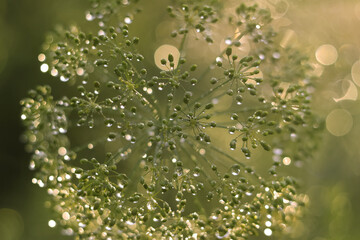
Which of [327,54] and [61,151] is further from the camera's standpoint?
[327,54]

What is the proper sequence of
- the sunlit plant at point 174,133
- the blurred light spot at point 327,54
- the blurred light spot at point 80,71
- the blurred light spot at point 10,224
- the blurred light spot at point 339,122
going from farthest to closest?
the blurred light spot at point 10,224 → the blurred light spot at point 339,122 → the blurred light spot at point 327,54 → the blurred light spot at point 80,71 → the sunlit plant at point 174,133

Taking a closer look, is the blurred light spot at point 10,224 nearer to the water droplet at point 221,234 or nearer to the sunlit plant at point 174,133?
the sunlit plant at point 174,133

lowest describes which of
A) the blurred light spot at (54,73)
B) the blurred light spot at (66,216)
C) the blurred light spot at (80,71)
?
the blurred light spot at (66,216)

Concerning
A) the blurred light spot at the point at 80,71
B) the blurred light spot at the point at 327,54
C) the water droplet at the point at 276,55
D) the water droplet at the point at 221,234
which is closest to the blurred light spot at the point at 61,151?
the blurred light spot at the point at 80,71

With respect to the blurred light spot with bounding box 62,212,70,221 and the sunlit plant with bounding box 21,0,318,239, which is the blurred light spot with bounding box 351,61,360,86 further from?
the blurred light spot with bounding box 62,212,70,221

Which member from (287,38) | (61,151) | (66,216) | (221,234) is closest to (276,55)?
(287,38)

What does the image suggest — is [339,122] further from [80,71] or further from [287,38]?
[80,71]

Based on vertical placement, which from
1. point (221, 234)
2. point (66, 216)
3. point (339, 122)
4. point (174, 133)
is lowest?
point (66, 216)
